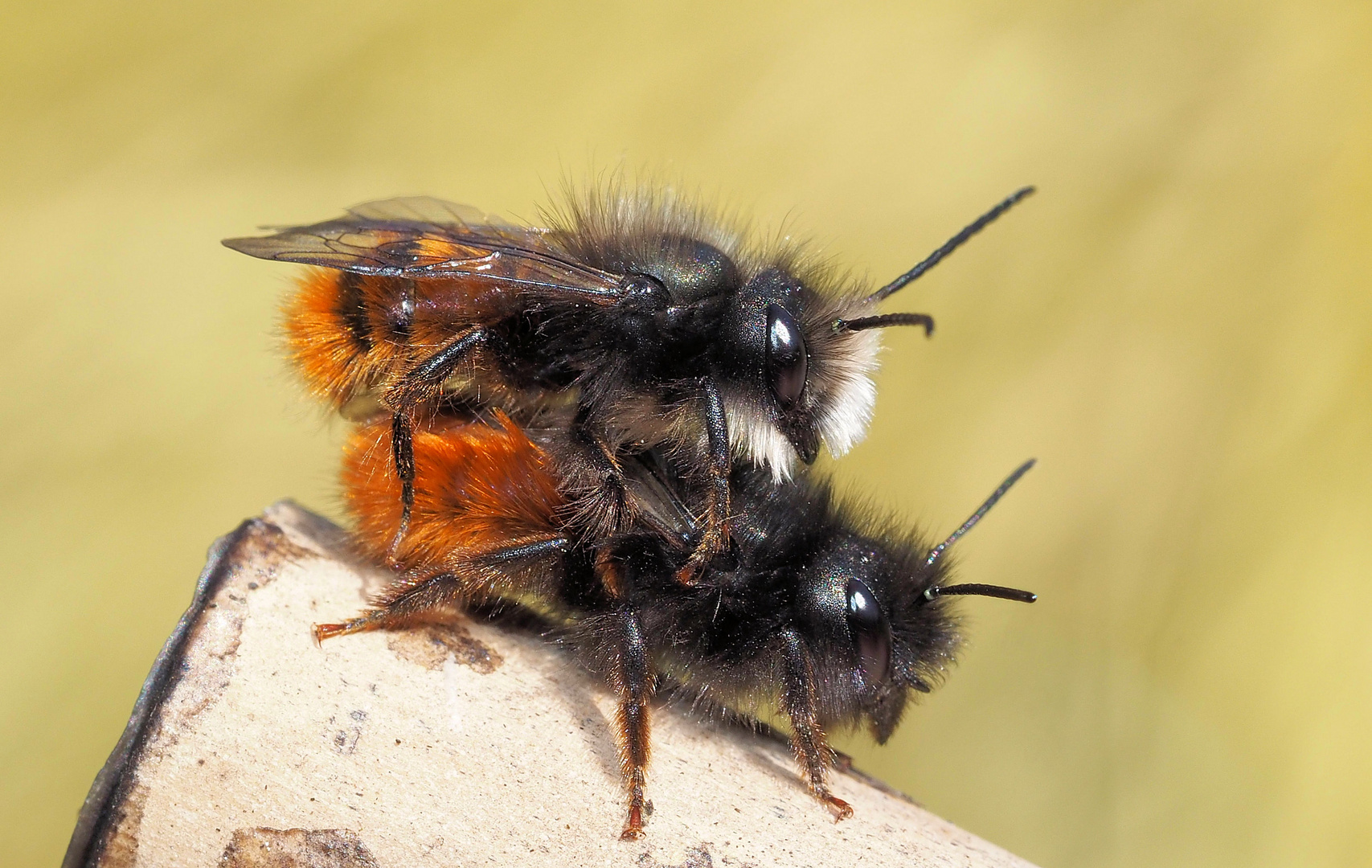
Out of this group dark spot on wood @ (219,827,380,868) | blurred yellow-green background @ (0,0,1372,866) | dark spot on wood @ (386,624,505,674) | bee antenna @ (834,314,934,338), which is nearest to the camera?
dark spot on wood @ (219,827,380,868)

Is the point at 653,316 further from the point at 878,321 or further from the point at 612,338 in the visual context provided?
the point at 878,321

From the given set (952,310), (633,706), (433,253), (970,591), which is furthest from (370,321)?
(952,310)

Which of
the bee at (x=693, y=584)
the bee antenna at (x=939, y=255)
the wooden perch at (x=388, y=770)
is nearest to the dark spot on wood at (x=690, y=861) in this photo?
the wooden perch at (x=388, y=770)

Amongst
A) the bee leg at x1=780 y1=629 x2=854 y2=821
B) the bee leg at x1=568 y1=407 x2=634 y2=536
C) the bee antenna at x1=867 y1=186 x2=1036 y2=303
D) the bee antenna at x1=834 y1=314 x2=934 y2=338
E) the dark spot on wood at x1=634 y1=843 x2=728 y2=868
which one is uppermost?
the bee antenna at x1=867 y1=186 x2=1036 y2=303

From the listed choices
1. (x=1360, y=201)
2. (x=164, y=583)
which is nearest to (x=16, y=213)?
(x=164, y=583)

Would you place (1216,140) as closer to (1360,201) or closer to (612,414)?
(1360,201)

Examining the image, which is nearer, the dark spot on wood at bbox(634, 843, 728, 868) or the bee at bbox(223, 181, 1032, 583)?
the dark spot on wood at bbox(634, 843, 728, 868)

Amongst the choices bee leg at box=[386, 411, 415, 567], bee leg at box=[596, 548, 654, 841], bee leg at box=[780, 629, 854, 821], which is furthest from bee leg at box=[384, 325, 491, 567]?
bee leg at box=[780, 629, 854, 821]

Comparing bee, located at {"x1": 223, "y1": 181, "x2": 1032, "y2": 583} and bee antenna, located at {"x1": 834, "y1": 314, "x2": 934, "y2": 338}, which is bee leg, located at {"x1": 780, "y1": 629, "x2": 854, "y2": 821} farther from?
bee antenna, located at {"x1": 834, "y1": 314, "x2": 934, "y2": 338}
